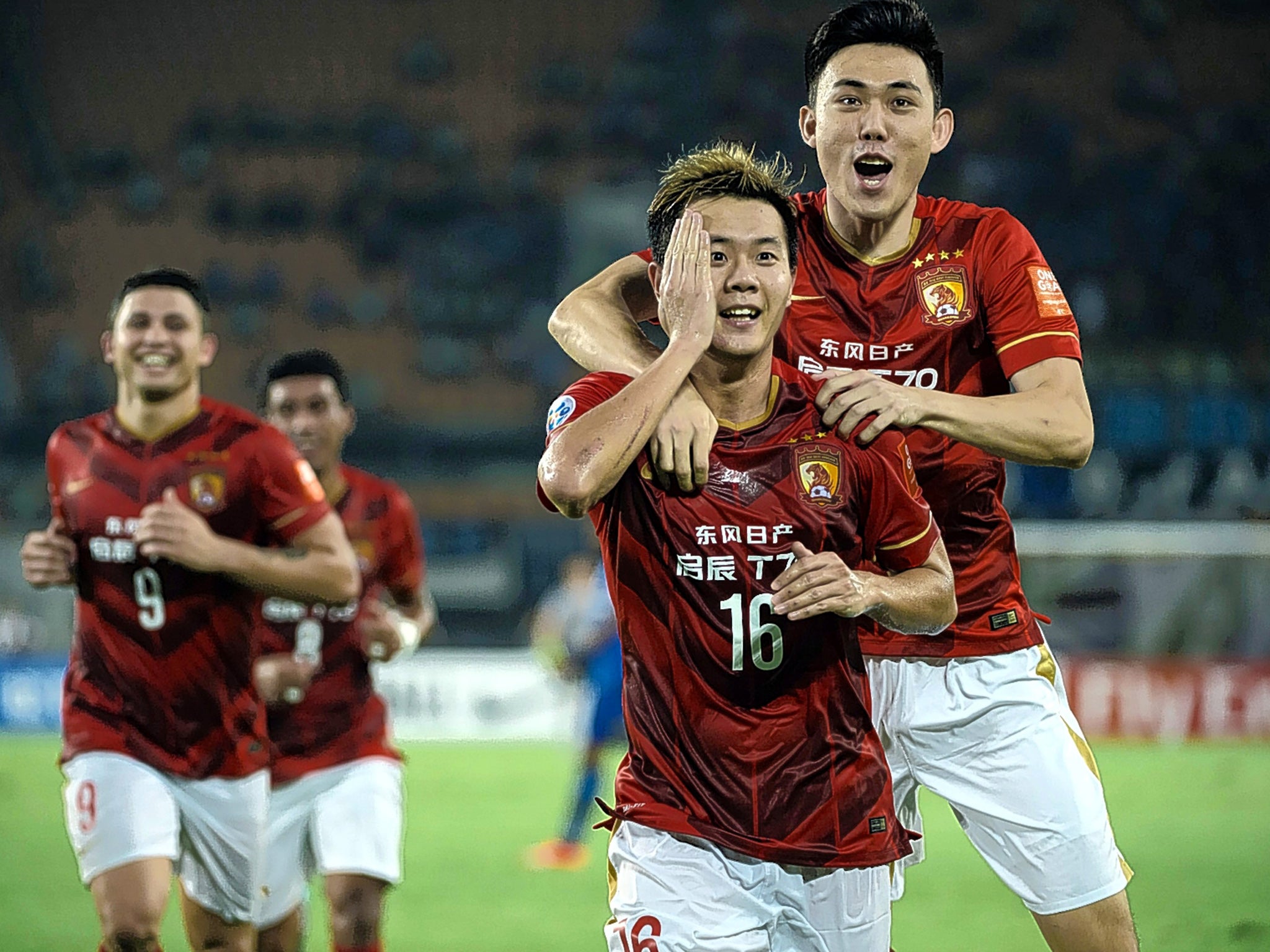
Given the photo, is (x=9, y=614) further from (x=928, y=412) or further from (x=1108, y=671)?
(x=928, y=412)

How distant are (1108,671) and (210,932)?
10.7 meters

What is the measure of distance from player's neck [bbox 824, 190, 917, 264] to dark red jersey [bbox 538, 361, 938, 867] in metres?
0.73

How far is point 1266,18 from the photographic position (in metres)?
25.0

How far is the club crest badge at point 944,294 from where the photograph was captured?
3674 millimetres

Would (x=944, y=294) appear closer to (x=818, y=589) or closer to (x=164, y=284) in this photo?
(x=818, y=589)

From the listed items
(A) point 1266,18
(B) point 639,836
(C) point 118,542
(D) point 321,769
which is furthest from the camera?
(A) point 1266,18

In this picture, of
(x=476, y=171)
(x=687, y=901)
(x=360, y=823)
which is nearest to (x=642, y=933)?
(x=687, y=901)

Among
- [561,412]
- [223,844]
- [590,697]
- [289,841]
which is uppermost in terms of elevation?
[561,412]

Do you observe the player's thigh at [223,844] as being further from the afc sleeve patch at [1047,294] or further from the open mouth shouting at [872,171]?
the afc sleeve patch at [1047,294]

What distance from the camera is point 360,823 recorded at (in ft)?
18.3

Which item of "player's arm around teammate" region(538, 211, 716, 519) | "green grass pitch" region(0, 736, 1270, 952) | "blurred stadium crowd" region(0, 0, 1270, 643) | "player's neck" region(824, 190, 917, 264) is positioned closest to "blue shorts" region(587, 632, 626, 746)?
"green grass pitch" region(0, 736, 1270, 952)

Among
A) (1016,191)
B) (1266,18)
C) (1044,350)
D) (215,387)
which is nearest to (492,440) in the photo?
(215,387)

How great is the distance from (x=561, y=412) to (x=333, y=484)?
10.5 feet

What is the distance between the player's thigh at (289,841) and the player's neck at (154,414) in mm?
1470
